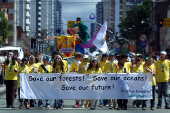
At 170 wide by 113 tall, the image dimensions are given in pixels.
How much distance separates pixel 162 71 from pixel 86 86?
104 inches

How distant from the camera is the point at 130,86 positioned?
19203mm

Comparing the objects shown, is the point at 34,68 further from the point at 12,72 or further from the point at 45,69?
the point at 12,72

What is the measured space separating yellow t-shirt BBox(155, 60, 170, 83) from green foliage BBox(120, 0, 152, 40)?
90.6 meters

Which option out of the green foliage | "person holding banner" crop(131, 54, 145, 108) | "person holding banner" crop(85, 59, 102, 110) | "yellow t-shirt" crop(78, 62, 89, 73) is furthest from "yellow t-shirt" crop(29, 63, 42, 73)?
the green foliage

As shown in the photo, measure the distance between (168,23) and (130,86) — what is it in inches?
652

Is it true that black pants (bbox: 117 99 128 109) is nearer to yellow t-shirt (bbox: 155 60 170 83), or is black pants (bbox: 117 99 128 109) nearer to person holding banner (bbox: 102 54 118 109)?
person holding banner (bbox: 102 54 118 109)

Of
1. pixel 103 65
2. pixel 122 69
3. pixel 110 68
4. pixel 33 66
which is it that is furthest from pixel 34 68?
pixel 122 69

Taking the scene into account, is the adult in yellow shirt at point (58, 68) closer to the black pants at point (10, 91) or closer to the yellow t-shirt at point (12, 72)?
the yellow t-shirt at point (12, 72)

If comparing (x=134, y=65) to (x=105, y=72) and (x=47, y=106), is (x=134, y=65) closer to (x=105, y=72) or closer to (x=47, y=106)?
(x=105, y=72)

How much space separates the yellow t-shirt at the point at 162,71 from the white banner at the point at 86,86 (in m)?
0.31

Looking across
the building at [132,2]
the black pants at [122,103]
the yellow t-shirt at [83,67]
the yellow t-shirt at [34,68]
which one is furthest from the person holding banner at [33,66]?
the building at [132,2]

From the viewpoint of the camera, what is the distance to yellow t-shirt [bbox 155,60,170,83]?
1898cm

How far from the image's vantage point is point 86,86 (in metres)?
19.3

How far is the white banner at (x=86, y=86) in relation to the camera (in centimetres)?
1911
